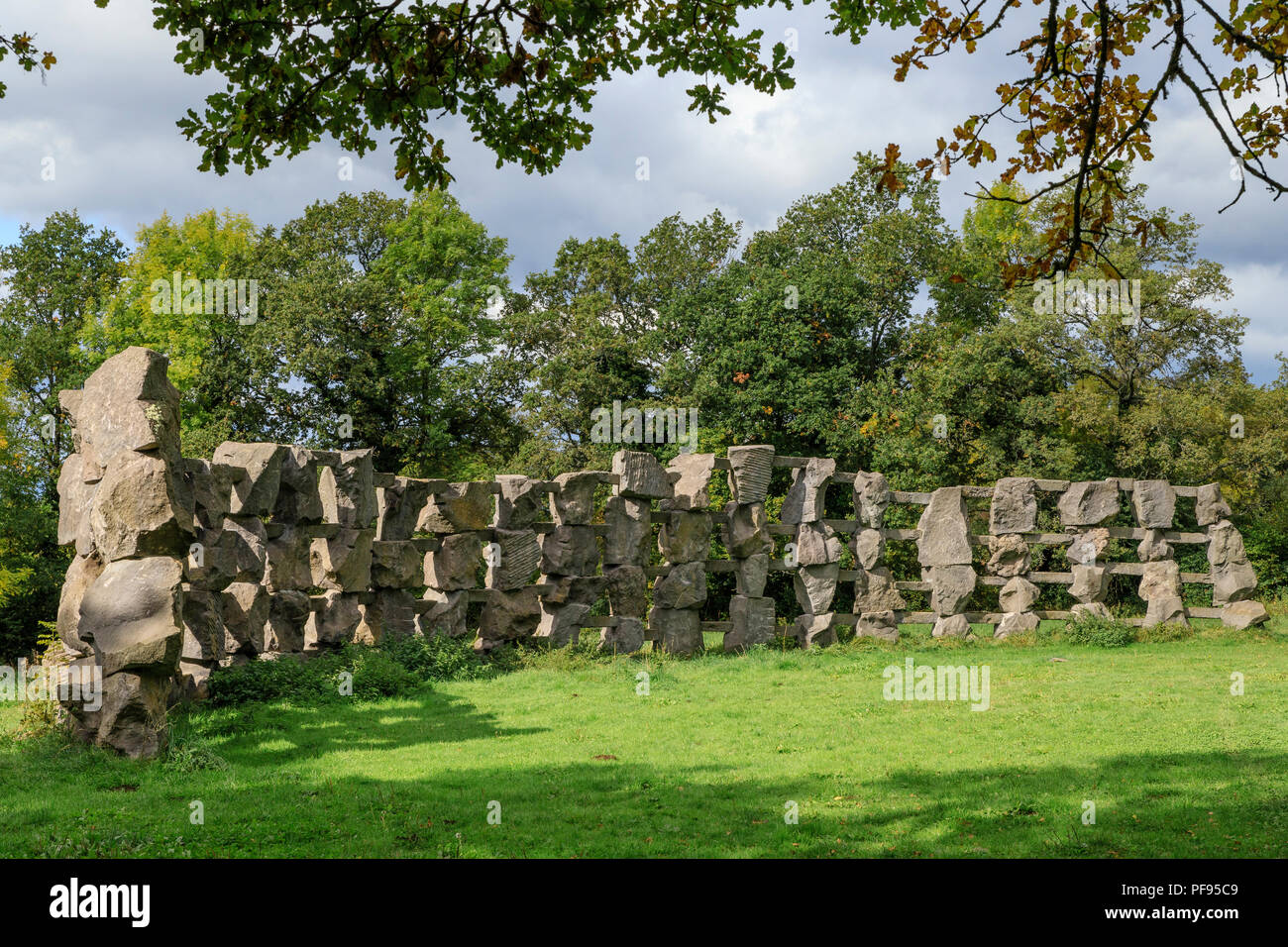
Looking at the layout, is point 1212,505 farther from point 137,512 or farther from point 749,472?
point 137,512

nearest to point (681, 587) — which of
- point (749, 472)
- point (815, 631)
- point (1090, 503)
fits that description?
point (749, 472)

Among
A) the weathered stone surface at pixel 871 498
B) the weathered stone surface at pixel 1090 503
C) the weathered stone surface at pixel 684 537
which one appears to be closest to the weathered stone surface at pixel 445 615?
the weathered stone surface at pixel 684 537

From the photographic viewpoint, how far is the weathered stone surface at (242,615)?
1416 centimetres

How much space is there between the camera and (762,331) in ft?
99.1

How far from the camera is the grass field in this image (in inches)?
284

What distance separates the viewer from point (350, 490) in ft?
51.6

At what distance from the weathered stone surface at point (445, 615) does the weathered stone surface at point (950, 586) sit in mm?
9059

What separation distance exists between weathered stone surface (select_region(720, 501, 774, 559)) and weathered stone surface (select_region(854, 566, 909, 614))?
238cm

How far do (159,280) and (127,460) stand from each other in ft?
90.8

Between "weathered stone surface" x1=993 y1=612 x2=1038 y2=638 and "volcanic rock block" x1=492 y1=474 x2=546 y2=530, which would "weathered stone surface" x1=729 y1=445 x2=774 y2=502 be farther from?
"weathered stone surface" x1=993 y1=612 x2=1038 y2=638

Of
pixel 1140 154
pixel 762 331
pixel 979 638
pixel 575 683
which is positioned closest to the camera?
pixel 1140 154

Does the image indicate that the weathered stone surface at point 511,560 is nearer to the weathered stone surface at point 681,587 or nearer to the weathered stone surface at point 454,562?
the weathered stone surface at point 454,562

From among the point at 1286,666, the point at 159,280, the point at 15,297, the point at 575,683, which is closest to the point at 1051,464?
the point at 1286,666

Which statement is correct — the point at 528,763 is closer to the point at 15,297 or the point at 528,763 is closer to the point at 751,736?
the point at 751,736
